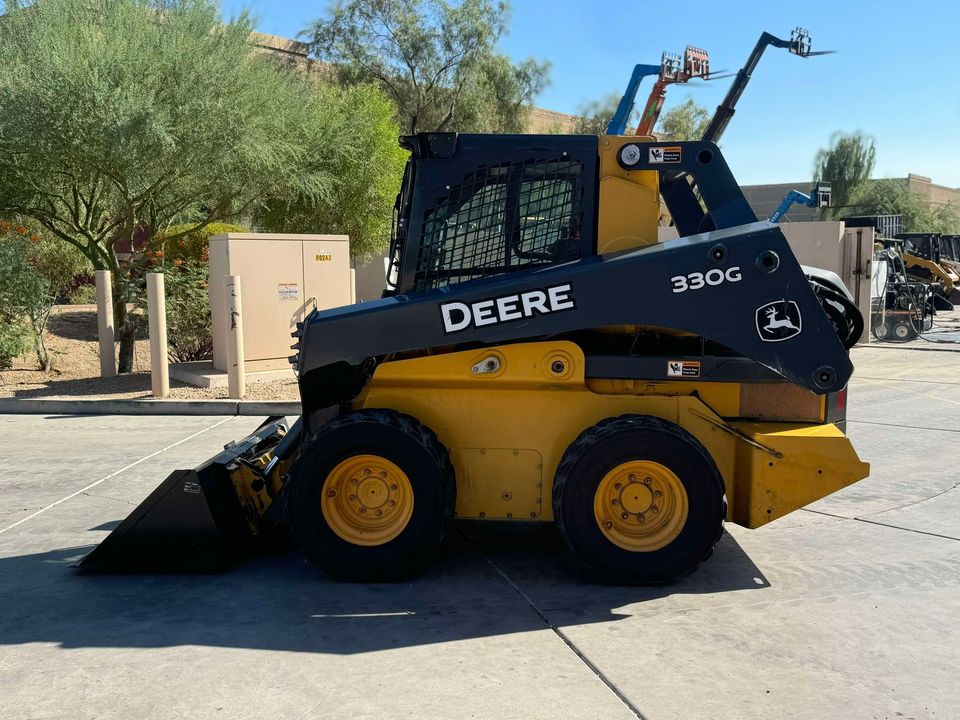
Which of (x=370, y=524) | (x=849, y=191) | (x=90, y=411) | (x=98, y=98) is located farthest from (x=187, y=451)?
(x=849, y=191)

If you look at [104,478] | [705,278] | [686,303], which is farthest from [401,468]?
[104,478]

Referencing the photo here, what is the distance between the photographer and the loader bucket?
5023mm

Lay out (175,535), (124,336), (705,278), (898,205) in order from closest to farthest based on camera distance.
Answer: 1. (705,278)
2. (175,535)
3. (124,336)
4. (898,205)

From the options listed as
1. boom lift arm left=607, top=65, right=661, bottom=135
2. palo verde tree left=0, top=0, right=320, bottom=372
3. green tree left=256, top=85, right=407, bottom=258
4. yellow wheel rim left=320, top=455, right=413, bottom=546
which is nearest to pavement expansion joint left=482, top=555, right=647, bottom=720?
yellow wheel rim left=320, top=455, right=413, bottom=546

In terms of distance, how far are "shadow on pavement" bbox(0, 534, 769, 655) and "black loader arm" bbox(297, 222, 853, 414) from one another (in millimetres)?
1319

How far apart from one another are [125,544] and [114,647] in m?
1.08

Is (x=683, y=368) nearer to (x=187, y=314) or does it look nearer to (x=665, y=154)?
(x=665, y=154)

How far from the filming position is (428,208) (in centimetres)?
515

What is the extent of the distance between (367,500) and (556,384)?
1.21 meters

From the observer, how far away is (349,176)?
710 inches

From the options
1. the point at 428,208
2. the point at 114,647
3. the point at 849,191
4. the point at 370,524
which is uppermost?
the point at 849,191

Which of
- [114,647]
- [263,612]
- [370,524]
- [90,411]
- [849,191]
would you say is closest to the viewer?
[114,647]

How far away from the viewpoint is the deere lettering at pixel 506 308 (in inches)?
184

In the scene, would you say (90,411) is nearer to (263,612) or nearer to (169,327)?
(169,327)
